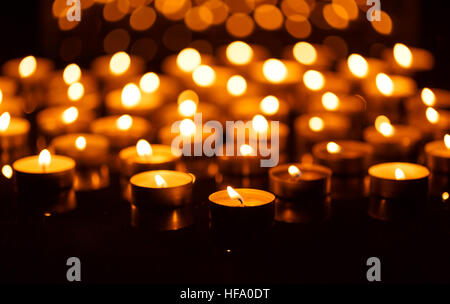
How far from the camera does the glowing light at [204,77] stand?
211cm

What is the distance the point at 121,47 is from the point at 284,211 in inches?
75.8

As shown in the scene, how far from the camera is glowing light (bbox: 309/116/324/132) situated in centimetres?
174

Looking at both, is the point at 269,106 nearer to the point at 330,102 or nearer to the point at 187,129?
the point at 330,102

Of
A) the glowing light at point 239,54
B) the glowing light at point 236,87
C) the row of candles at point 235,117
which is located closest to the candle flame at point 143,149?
the row of candles at point 235,117

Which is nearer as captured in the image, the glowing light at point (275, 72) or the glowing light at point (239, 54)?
the glowing light at point (275, 72)

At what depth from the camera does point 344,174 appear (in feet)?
4.67

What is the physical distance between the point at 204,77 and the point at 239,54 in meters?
0.45

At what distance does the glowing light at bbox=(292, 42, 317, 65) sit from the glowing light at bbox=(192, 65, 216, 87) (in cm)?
45

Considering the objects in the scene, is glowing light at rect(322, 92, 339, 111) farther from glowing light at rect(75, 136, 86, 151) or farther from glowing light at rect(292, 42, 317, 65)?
glowing light at rect(75, 136, 86, 151)

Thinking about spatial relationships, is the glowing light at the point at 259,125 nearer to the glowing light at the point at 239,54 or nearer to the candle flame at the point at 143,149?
the candle flame at the point at 143,149

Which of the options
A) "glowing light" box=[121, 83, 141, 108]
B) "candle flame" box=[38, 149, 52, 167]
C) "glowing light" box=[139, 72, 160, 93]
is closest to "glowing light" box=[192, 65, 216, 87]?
"glowing light" box=[139, 72, 160, 93]

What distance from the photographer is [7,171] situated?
4.98ft
